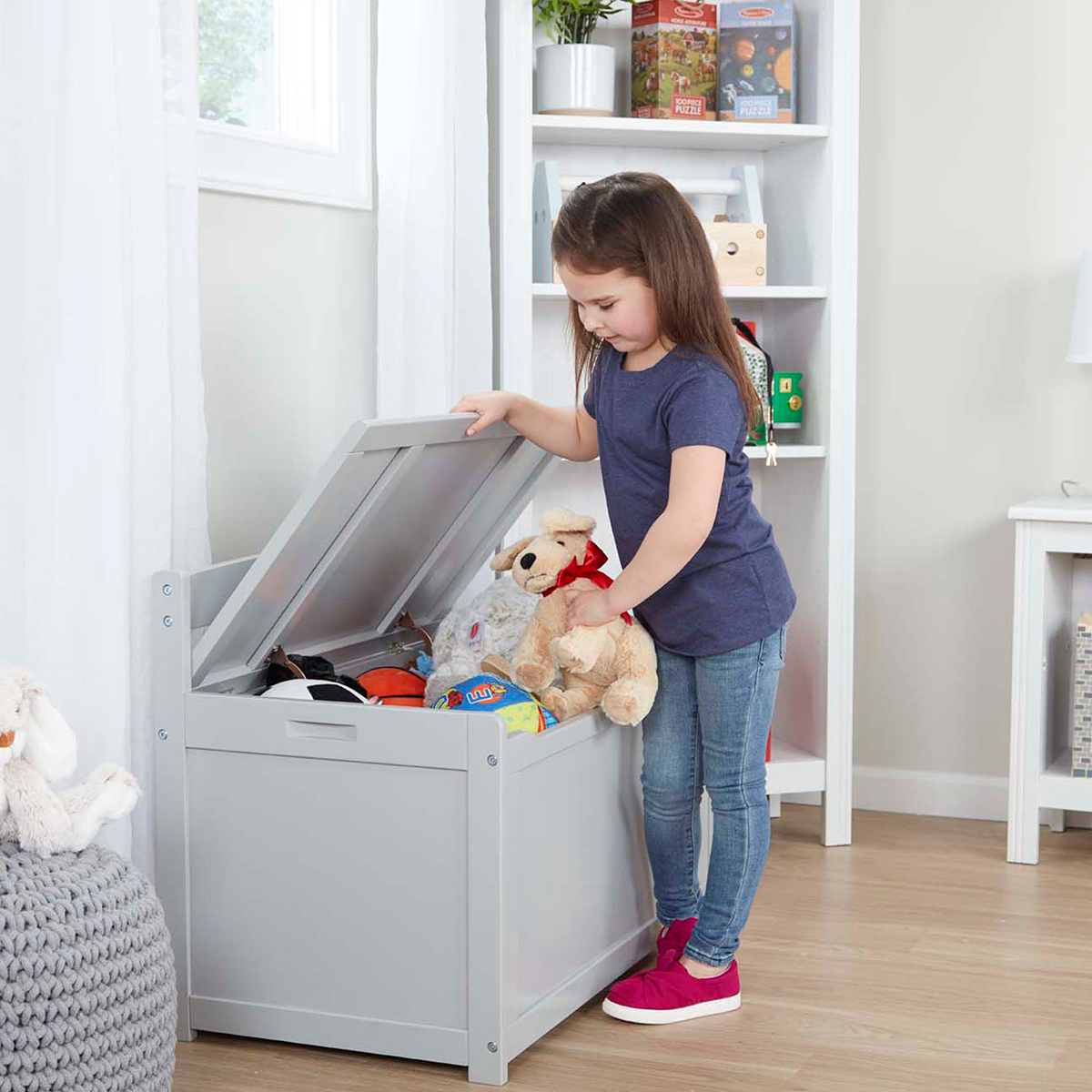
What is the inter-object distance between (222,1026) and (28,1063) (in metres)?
0.45

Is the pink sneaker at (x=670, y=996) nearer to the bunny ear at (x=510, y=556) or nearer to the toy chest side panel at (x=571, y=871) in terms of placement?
the toy chest side panel at (x=571, y=871)

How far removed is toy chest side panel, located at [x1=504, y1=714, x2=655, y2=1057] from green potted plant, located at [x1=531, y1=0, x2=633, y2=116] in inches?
44.1

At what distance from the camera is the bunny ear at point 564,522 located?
1972mm

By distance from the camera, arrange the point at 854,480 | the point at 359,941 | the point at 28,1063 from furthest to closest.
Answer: the point at 854,480 → the point at 359,941 → the point at 28,1063

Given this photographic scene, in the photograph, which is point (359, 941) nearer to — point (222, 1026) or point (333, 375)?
point (222, 1026)

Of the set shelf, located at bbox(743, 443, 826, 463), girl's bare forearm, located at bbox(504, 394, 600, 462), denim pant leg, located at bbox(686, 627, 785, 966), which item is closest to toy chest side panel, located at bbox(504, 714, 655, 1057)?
denim pant leg, located at bbox(686, 627, 785, 966)

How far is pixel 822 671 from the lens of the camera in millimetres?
2719

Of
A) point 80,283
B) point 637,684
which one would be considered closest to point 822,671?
point 637,684

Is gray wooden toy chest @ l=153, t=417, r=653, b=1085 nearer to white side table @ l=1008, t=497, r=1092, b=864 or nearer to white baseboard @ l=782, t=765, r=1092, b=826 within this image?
white side table @ l=1008, t=497, r=1092, b=864

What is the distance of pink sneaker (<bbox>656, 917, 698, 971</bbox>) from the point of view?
6.46ft

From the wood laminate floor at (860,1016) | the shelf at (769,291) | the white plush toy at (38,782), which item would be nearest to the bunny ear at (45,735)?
the white plush toy at (38,782)

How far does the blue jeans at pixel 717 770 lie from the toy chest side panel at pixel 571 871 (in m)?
0.05

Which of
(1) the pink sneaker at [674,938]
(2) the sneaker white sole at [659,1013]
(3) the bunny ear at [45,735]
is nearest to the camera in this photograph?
(3) the bunny ear at [45,735]

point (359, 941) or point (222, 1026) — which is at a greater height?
point (359, 941)
